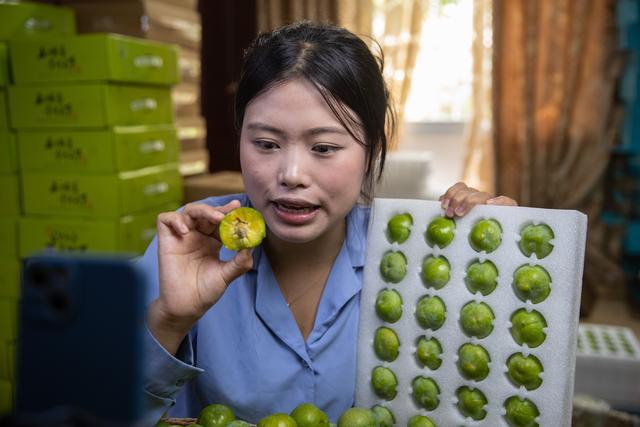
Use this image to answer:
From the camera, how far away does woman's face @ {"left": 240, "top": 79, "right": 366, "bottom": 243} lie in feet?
3.17

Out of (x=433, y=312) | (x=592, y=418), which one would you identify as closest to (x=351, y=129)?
(x=433, y=312)

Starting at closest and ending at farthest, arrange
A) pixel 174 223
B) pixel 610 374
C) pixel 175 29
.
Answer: pixel 174 223 < pixel 610 374 < pixel 175 29

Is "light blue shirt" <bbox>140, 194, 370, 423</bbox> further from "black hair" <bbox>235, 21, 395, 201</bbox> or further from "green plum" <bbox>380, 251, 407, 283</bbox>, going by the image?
"black hair" <bbox>235, 21, 395, 201</bbox>

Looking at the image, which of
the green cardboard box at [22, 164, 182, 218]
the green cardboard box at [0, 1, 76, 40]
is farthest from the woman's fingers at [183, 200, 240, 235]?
the green cardboard box at [0, 1, 76, 40]

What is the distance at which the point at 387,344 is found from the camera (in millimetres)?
983

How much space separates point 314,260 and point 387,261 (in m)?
0.25

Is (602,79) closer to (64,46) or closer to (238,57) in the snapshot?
(238,57)

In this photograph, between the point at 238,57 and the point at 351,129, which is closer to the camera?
the point at 351,129

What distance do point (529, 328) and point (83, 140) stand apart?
196cm

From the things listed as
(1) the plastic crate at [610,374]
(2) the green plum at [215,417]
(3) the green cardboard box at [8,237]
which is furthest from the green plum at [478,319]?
(3) the green cardboard box at [8,237]

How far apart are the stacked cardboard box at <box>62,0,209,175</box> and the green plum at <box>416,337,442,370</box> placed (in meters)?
2.17

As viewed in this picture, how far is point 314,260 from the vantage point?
123 centimetres

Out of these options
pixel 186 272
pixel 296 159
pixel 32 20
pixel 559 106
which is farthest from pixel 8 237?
pixel 559 106

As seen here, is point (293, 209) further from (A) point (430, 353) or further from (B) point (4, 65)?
(B) point (4, 65)
